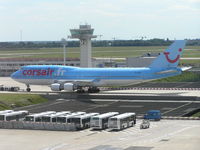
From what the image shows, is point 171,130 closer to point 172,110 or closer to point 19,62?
point 172,110

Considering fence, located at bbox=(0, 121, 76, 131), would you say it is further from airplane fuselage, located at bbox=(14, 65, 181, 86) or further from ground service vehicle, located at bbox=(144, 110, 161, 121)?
airplane fuselage, located at bbox=(14, 65, 181, 86)

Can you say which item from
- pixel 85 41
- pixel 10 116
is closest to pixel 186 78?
pixel 85 41

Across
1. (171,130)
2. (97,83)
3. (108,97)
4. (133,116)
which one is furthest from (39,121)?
(97,83)

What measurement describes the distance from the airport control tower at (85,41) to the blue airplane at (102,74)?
75.7ft

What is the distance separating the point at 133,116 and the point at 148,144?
46.3ft

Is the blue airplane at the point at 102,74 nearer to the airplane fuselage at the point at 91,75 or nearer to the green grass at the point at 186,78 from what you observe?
the airplane fuselage at the point at 91,75

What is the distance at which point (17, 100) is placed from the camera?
9181 centimetres

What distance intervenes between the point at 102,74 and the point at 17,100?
21.1m

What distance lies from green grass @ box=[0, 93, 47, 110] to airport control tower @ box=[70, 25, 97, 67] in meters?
35.6

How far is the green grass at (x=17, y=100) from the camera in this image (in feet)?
288

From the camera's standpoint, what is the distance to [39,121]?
6975 centimetres

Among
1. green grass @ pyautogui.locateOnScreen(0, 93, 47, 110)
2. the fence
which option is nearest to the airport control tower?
green grass @ pyautogui.locateOnScreen(0, 93, 47, 110)

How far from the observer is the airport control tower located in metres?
133

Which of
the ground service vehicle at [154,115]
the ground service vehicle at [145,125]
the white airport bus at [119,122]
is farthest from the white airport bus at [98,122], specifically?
the ground service vehicle at [154,115]
